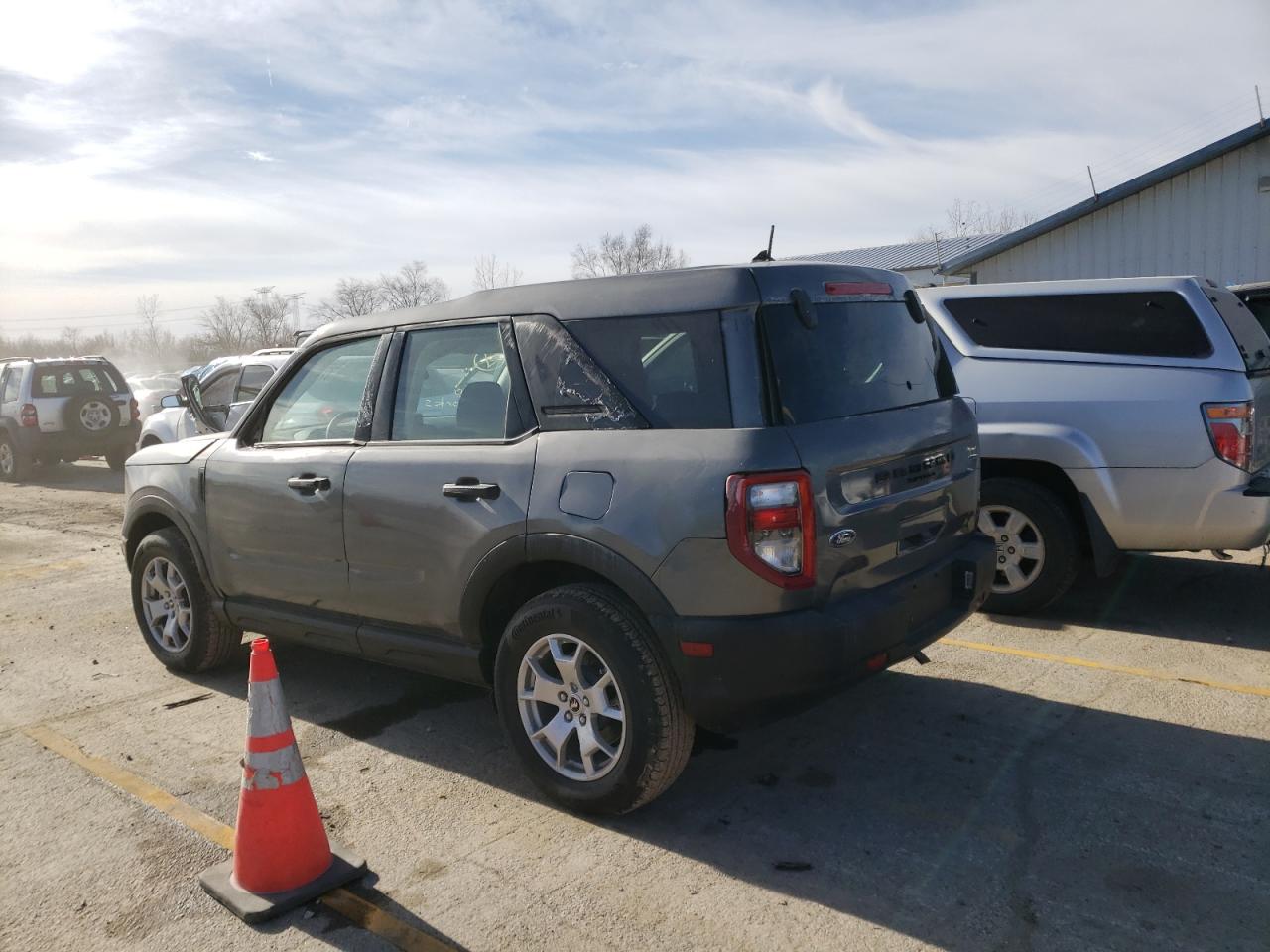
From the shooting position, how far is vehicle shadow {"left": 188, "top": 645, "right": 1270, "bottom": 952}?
294 centimetres

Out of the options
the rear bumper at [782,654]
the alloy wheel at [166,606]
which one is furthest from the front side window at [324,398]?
the rear bumper at [782,654]

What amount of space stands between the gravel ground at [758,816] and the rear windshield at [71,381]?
1197 cm

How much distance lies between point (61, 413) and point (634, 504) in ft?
50.2

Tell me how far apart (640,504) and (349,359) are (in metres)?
1.93

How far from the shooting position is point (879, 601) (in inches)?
134

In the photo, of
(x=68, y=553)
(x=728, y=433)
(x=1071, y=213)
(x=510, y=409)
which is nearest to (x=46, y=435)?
(x=68, y=553)

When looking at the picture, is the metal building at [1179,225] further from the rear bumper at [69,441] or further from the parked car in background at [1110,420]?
the rear bumper at [69,441]

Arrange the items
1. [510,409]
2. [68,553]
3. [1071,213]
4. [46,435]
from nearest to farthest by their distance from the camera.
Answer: [510,409], [68,553], [46,435], [1071,213]

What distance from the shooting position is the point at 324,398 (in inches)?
183

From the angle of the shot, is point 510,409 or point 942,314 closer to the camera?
point 510,409

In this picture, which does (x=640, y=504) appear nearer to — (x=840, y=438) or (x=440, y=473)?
(x=840, y=438)

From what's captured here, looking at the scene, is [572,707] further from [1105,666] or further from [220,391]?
[220,391]

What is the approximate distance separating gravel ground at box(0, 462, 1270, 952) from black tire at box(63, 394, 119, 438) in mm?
11595

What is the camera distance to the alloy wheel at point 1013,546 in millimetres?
5867
